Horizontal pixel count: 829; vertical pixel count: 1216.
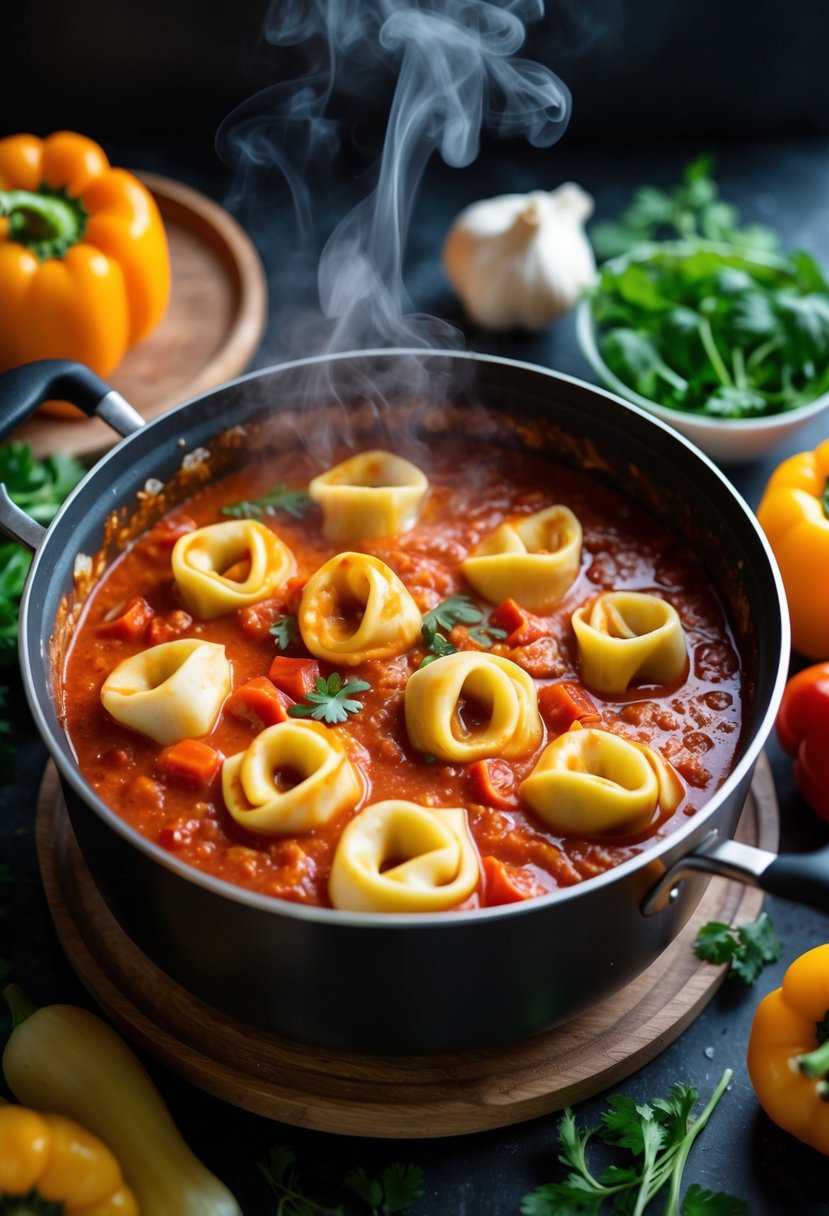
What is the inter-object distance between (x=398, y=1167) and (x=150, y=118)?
502 centimetres

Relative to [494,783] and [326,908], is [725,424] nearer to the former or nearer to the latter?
[494,783]

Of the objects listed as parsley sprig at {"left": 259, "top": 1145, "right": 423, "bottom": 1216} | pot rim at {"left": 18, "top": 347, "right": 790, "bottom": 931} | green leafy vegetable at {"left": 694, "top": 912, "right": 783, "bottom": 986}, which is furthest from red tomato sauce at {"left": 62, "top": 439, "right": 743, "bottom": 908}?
parsley sprig at {"left": 259, "top": 1145, "right": 423, "bottom": 1216}

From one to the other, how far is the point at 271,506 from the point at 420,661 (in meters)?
0.89

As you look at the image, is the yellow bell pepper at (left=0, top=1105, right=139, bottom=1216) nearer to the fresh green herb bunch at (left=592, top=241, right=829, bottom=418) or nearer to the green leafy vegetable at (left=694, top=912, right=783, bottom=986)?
the green leafy vegetable at (left=694, top=912, right=783, bottom=986)

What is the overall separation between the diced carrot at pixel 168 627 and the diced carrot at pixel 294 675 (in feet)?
1.16

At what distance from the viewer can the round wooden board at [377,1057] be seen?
3146mm

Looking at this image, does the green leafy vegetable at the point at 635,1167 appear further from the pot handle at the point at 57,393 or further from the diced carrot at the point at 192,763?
the pot handle at the point at 57,393

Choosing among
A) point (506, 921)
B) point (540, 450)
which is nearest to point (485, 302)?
point (540, 450)

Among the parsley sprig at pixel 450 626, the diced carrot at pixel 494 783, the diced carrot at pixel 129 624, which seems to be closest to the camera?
the diced carrot at pixel 494 783

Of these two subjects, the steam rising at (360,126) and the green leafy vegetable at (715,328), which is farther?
the green leafy vegetable at (715,328)

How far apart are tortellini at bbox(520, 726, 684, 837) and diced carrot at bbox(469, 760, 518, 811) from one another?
0.15ft

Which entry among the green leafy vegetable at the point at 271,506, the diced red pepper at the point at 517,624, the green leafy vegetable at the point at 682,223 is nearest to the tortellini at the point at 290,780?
the diced red pepper at the point at 517,624

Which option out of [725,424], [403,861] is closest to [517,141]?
[725,424]

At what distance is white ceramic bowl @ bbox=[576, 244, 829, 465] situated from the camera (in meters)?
4.82
